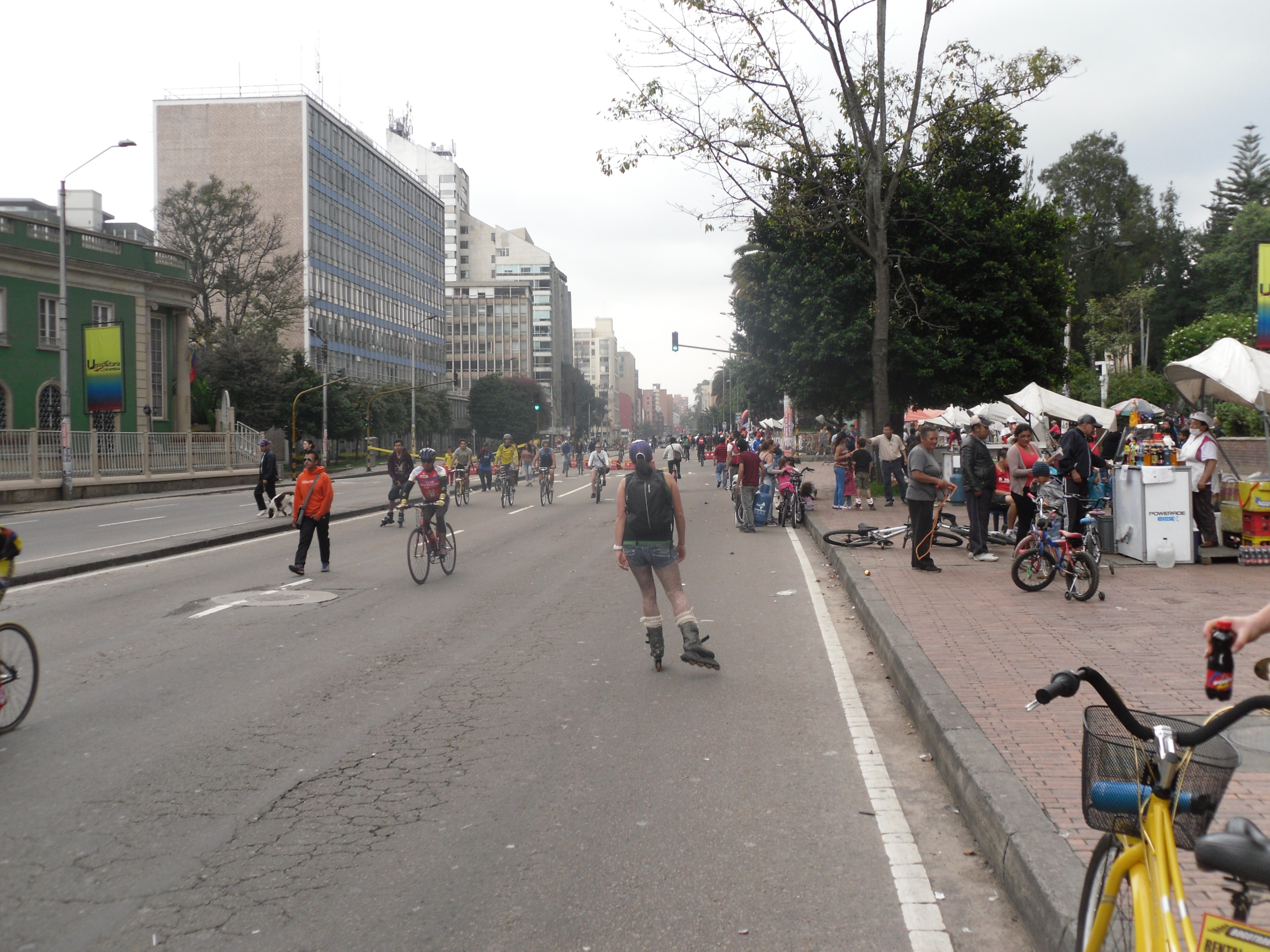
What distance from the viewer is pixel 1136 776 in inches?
94.9

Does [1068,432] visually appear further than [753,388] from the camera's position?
No

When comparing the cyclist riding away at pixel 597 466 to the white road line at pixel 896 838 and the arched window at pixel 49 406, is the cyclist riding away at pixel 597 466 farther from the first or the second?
the arched window at pixel 49 406

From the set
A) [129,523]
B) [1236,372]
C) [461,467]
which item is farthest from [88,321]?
[1236,372]

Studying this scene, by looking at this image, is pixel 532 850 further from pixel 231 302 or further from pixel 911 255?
pixel 231 302

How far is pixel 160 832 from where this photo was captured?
456 centimetres

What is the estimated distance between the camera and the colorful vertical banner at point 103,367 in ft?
127

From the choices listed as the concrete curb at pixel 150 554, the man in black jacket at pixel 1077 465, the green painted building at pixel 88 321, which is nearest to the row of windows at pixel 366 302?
the green painted building at pixel 88 321

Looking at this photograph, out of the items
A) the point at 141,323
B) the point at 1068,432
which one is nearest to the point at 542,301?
the point at 141,323

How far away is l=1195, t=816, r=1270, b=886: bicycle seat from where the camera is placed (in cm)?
190

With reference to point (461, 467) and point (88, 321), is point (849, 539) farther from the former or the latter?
point (88, 321)

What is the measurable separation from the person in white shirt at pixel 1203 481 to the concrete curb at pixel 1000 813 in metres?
8.21

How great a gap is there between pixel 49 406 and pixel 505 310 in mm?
109748

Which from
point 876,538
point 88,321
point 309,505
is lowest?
point 876,538

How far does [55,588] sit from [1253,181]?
83162 millimetres
